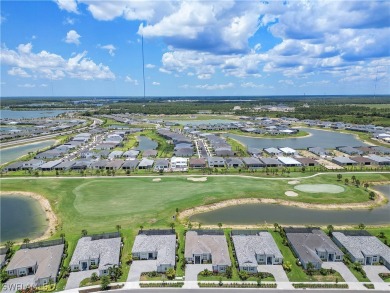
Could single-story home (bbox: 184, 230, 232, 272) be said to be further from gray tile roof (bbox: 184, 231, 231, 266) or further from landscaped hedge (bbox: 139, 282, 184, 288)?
landscaped hedge (bbox: 139, 282, 184, 288)

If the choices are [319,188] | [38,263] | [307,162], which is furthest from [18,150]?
[319,188]

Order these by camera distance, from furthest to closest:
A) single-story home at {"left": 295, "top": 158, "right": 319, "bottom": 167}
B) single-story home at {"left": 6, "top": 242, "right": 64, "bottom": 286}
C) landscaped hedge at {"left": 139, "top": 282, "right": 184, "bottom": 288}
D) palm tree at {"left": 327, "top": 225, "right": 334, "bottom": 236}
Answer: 1. single-story home at {"left": 295, "top": 158, "right": 319, "bottom": 167}
2. palm tree at {"left": 327, "top": 225, "right": 334, "bottom": 236}
3. single-story home at {"left": 6, "top": 242, "right": 64, "bottom": 286}
4. landscaped hedge at {"left": 139, "top": 282, "right": 184, "bottom": 288}

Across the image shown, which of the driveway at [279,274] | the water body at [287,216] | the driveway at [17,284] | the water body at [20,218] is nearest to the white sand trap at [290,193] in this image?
the water body at [287,216]

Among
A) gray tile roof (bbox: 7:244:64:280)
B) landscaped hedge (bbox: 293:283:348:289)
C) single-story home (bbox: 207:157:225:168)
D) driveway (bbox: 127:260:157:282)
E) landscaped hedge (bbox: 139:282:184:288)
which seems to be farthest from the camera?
single-story home (bbox: 207:157:225:168)

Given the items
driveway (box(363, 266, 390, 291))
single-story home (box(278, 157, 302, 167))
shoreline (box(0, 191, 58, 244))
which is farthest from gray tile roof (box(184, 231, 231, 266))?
single-story home (box(278, 157, 302, 167))

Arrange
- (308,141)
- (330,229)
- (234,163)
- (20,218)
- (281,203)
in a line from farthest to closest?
(308,141)
(234,163)
(281,203)
(20,218)
(330,229)

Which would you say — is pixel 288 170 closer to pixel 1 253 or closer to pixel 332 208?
pixel 332 208

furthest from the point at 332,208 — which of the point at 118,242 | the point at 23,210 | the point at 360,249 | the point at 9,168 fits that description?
the point at 9,168

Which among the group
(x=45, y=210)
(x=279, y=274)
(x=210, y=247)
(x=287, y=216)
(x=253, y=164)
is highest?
(x=253, y=164)

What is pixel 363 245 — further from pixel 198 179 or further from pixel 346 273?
pixel 198 179
